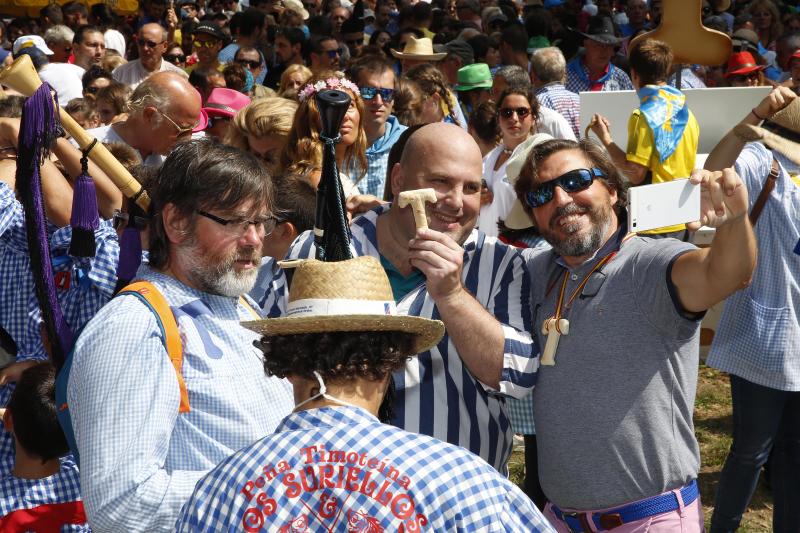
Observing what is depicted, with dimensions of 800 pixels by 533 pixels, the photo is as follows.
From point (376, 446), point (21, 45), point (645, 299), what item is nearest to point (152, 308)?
point (376, 446)

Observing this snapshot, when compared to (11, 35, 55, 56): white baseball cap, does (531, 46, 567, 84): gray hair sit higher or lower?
higher

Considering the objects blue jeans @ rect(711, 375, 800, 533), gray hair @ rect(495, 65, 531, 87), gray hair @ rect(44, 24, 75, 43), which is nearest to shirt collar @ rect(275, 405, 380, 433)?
blue jeans @ rect(711, 375, 800, 533)

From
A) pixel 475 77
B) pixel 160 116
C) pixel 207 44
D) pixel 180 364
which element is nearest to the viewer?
pixel 180 364

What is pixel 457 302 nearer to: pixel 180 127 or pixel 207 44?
pixel 180 127

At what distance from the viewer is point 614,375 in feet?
9.61

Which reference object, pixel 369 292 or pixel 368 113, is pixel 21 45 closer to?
pixel 368 113

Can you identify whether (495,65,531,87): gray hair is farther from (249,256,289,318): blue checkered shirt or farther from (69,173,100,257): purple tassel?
(69,173,100,257): purple tassel

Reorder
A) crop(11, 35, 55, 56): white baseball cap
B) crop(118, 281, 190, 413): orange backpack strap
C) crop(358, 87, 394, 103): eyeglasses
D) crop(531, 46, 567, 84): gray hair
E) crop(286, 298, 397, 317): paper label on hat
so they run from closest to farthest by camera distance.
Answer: crop(286, 298, 397, 317): paper label on hat → crop(118, 281, 190, 413): orange backpack strap → crop(358, 87, 394, 103): eyeglasses → crop(531, 46, 567, 84): gray hair → crop(11, 35, 55, 56): white baseball cap

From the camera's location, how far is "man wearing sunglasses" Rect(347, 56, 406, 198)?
21.1 ft

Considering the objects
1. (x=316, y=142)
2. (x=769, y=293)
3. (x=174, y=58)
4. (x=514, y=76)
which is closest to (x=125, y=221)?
(x=316, y=142)

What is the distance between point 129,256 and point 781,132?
2.95 meters

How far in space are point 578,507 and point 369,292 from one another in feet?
4.23

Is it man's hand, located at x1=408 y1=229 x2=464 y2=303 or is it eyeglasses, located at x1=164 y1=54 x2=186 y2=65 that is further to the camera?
eyeglasses, located at x1=164 y1=54 x2=186 y2=65

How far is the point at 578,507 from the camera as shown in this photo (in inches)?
119
